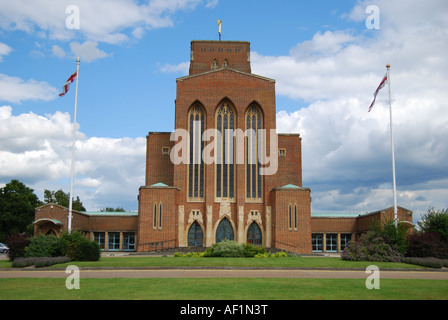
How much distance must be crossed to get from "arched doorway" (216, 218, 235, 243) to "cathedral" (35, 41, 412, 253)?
95mm

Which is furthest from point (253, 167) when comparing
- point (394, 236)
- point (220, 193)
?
point (394, 236)

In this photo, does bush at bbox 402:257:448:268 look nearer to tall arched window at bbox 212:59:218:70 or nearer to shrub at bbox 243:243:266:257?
shrub at bbox 243:243:266:257

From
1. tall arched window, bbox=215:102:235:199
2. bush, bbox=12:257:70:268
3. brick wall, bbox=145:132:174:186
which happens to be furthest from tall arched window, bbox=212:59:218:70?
bush, bbox=12:257:70:268

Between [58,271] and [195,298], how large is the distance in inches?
443

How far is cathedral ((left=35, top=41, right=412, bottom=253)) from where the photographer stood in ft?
133

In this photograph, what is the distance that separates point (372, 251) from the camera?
26.8m

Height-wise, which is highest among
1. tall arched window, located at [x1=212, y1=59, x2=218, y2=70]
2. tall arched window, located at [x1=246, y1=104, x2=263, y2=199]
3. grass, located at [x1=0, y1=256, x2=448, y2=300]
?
tall arched window, located at [x1=212, y1=59, x2=218, y2=70]

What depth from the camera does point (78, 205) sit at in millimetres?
75312

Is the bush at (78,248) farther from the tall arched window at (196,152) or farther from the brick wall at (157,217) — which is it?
the tall arched window at (196,152)

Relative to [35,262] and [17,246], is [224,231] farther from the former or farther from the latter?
[35,262]

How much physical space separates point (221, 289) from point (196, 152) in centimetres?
3036

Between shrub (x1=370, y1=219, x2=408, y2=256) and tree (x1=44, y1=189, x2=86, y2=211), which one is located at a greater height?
tree (x1=44, y1=189, x2=86, y2=211)

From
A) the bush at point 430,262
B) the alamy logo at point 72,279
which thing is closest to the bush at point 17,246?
the alamy logo at point 72,279
